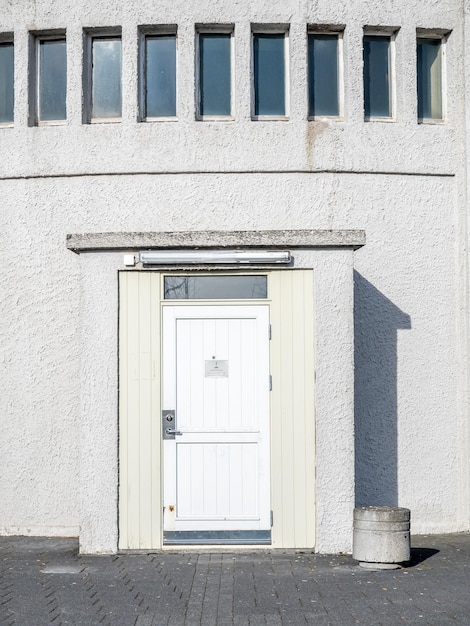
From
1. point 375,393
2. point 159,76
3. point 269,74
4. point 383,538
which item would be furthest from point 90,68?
point 383,538

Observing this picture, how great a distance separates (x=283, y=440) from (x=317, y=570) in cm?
159

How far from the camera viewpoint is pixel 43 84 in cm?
1402

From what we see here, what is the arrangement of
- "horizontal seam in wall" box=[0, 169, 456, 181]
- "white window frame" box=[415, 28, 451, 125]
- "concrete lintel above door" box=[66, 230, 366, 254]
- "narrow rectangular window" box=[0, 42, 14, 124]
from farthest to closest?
"narrow rectangular window" box=[0, 42, 14, 124]
"white window frame" box=[415, 28, 451, 125]
"horizontal seam in wall" box=[0, 169, 456, 181]
"concrete lintel above door" box=[66, 230, 366, 254]

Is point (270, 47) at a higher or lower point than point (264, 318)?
higher

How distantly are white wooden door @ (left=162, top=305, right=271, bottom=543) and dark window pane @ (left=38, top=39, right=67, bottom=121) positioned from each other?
11.6 feet

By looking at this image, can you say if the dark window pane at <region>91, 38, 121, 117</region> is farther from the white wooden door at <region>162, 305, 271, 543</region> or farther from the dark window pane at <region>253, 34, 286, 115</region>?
the white wooden door at <region>162, 305, 271, 543</region>

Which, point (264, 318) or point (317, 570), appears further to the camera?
point (264, 318)

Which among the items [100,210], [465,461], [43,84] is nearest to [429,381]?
[465,461]

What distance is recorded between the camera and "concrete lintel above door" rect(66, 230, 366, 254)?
1180cm

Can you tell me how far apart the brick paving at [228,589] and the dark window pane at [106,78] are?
5419 millimetres

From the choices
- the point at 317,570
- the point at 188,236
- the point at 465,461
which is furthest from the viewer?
the point at 465,461

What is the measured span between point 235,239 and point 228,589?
3.76 metres

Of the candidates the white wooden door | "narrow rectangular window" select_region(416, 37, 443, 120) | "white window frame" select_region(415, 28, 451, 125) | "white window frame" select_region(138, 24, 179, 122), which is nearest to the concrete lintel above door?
the white wooden door

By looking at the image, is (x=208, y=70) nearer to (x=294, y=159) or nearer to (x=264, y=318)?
(x=294, y=159)
